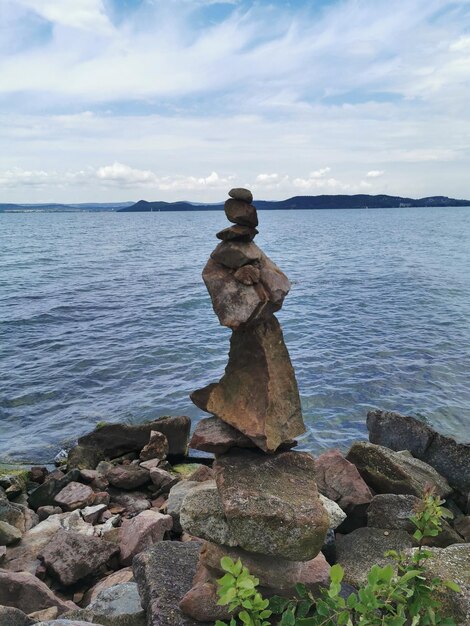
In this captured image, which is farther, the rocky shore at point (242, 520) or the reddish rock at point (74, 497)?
the reddish rock at point (74, 497)

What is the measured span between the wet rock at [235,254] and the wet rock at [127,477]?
9.39 metres

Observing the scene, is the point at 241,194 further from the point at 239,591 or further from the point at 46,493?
the point at 46,493

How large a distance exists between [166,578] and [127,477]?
292 inches

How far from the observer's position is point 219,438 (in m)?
8.29

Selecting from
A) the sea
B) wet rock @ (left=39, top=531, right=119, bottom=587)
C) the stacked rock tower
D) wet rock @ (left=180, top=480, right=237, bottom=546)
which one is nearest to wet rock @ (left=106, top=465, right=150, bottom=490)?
wet rock @ (left=39, top=531, right=119, bottom=587)

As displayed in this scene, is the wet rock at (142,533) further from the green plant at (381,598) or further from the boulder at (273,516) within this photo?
the green plant at (381,598)

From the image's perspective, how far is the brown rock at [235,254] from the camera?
7969mm

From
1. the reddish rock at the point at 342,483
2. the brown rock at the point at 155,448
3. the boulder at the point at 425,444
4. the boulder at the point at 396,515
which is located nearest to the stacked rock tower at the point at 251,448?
the boulder at the point at 396,515

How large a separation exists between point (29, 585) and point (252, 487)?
4421mm

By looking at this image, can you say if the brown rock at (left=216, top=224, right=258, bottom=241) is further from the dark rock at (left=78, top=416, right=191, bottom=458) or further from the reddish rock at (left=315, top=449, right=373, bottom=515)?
the dark rock at (left=78, top=416, right=191, bottom=458)

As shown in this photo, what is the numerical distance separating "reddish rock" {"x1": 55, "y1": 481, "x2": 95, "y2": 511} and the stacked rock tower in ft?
23.1

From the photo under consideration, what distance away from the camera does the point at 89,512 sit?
13.8 m

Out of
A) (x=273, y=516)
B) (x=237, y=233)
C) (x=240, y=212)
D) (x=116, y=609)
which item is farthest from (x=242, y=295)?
(x=116, y=609)

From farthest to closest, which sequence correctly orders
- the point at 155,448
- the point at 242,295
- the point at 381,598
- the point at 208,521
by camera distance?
1. the point at 155,448
2. the point at 242,295
3. the point at 208,521
4. the point at 381,598
